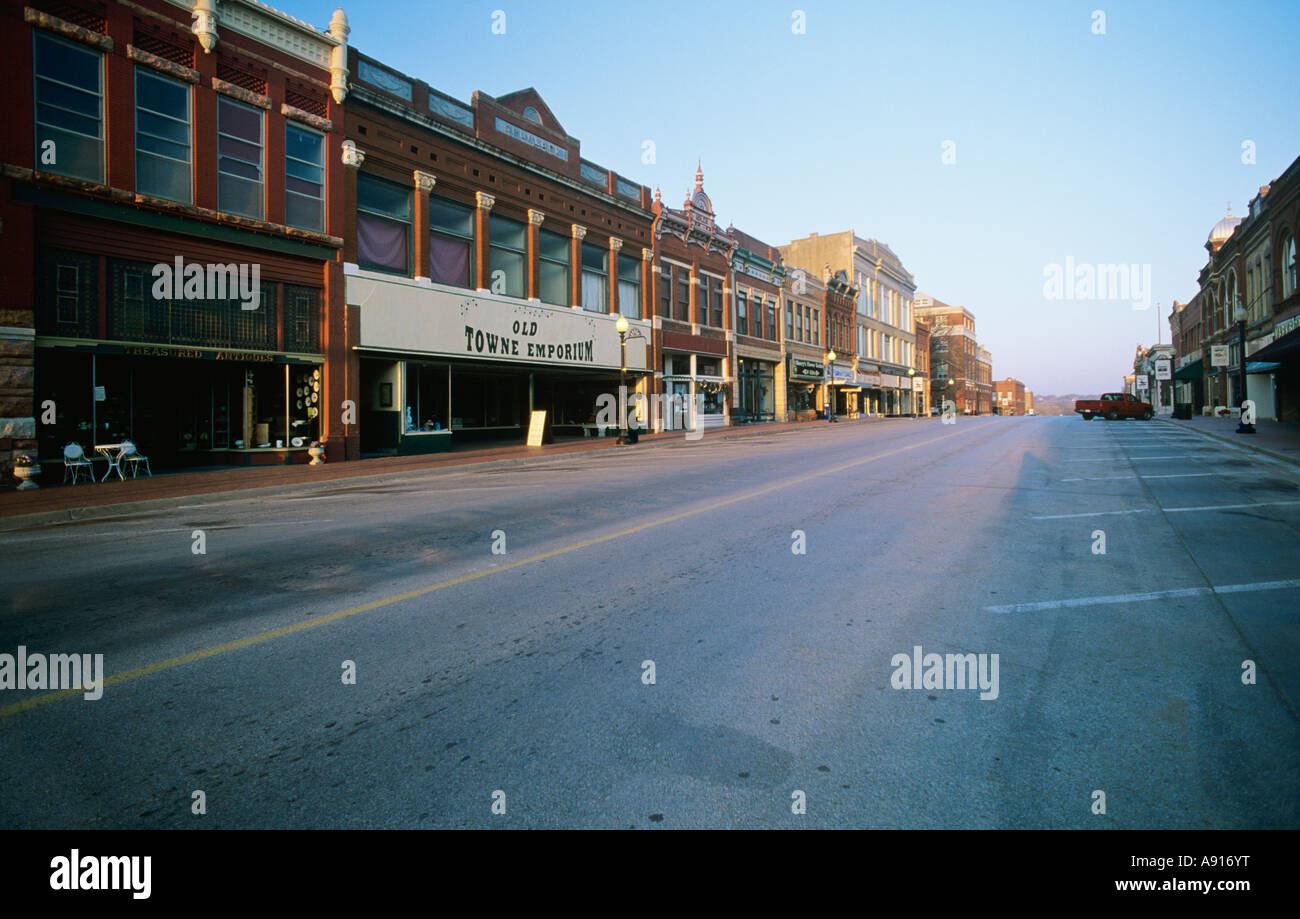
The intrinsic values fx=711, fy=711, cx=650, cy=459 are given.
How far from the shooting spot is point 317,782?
9.59 feet

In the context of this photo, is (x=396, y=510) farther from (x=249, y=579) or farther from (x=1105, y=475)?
(x=1105, y=475)

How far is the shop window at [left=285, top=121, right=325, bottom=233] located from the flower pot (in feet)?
28.1

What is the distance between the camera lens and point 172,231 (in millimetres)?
16125

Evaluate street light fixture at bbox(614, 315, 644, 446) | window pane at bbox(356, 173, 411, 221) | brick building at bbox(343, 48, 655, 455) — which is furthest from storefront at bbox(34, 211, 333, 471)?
street light fixture at bbox(614, 315, 644, 446)

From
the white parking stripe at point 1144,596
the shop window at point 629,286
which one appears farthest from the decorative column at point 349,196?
the white parking stripe at point 1144,596

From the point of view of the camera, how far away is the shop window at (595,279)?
30156mm

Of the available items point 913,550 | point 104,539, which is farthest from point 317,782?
point 104,539

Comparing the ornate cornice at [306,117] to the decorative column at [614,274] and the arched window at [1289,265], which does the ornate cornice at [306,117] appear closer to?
the decorative column at [614,274]

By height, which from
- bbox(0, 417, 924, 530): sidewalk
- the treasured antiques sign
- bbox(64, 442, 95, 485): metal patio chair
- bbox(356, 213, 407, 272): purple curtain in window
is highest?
bbox(356, 213, 407, 272): purple curtain in window

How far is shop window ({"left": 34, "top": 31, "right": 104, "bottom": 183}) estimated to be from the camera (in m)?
14.3

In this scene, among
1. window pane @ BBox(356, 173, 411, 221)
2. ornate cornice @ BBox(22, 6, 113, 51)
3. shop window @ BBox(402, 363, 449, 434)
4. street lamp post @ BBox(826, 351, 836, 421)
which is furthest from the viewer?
street lamp post @ BBox(826, 351, 836, 421)

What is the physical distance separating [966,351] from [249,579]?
112665 mm

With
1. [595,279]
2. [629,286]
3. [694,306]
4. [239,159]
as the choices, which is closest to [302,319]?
[239,159]

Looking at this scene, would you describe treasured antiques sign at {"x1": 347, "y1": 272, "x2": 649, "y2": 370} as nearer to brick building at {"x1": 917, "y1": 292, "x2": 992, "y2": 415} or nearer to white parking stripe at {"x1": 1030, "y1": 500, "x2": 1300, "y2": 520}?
white parking stripe at {"x1": 1030, "y1": 500, "x2": 1300, "y2": 520}
